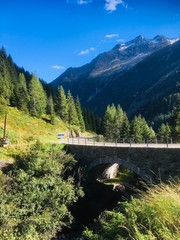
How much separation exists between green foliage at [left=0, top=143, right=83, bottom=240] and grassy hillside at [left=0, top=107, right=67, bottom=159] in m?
14.8

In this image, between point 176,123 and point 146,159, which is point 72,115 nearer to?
point 176,123

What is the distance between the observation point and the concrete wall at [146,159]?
25.7 m

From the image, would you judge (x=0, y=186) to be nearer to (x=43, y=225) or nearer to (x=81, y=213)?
(x=43, y=225)

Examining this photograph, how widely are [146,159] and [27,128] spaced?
41.4 m

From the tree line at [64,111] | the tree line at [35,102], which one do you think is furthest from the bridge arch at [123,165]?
the tree line at [35,102]

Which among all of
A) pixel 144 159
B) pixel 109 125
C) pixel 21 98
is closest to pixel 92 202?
pixel 144 159

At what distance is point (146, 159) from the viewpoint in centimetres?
2830

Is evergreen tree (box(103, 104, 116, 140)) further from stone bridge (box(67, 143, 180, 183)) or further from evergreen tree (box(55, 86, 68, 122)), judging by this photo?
stone bridge (box(67, 143, 180, 183))

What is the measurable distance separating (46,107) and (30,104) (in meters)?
10.7

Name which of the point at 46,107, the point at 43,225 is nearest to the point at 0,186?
the point at 43,225

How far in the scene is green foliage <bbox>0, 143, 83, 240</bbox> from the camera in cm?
2158

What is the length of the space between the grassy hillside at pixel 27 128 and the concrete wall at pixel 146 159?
15.8 meters

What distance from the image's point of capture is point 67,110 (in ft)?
303

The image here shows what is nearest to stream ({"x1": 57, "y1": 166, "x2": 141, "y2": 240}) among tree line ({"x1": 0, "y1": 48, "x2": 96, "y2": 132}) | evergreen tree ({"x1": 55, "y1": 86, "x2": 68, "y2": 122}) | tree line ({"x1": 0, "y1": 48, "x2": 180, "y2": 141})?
tree line ({"x1": 0, "y1": 48, "x2": 180, "y2": 141})
